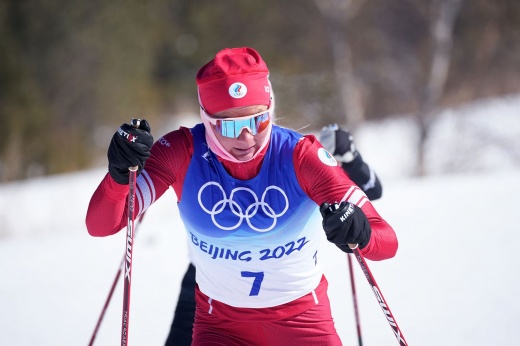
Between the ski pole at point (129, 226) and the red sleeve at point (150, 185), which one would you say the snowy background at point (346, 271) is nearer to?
the ski pole at point (129, 226)

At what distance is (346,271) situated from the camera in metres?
5.46

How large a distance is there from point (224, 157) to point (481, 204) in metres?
4.82

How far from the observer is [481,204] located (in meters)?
6.64

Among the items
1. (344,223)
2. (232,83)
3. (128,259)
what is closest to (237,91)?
(232,83)

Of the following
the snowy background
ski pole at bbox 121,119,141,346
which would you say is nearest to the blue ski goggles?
ski pole at bbox 121,119,141,346

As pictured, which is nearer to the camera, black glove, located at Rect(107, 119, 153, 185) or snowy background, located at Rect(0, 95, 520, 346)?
black glove, located at Rect(107, 119, 153, 185)

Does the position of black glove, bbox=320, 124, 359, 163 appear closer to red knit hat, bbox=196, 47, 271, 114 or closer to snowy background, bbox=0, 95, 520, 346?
red knit hat, bbox=196, 47, 271, 114

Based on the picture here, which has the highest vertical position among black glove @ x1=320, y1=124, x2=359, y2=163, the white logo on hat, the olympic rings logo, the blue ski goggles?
black glove @ x1=320, y1=124, x2=359, y2=163

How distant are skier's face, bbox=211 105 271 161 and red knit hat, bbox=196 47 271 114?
0.07 feet

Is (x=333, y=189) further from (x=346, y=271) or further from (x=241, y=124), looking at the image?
(x=346, y=271)

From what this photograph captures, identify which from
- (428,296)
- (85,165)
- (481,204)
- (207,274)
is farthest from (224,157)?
(85,165)

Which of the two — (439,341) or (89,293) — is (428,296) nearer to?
(439,341)

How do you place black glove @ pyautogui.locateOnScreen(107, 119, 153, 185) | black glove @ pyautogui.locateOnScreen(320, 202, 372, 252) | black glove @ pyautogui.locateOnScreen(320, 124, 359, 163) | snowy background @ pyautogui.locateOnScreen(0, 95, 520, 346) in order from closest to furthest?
1. black glove @ pyautogui.locateOnScreen(320, 202, 372, 252)
2. black glove @ pyautogui.locateOnScreen(107, 119, 153, 185)
3. black glove @ pyautogui.locateOnScreen(320, 124, 359, 163)
4. snowy background @ pyautogui.locateOnScreen(0, 95, 520, 346)

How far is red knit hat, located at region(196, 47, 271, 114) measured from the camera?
2400 mm
